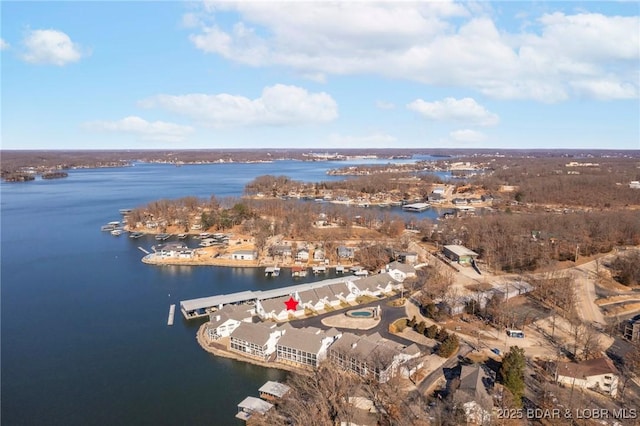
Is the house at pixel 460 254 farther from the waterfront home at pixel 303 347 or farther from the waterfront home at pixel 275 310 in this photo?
the waterfront home at pixel 303 347

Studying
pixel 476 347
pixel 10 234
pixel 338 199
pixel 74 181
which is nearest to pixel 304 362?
pixel 476 347

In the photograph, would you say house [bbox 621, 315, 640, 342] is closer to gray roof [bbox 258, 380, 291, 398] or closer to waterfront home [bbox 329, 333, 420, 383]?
waterfront home [bbox 329, 333, 420, 383]

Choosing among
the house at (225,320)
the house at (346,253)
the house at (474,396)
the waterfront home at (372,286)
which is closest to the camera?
the house at (474,396)

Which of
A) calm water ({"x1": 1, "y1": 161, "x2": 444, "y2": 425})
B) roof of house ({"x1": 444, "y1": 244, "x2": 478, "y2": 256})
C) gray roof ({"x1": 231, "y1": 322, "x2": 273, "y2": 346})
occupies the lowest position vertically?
calm water ({"x1": 1, "y1": 161, "x2": 444, "y2": 425})

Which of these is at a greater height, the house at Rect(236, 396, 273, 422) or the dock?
the dock

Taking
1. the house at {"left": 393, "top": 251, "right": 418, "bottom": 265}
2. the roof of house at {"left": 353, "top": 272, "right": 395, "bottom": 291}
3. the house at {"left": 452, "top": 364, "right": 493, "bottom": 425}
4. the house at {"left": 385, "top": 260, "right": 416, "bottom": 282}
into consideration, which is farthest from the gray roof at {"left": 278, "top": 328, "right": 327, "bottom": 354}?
the house at {"left": 393, "top": 251, "right": 418, "bottom": 265}

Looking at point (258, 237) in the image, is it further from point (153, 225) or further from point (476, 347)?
point (476, 347)

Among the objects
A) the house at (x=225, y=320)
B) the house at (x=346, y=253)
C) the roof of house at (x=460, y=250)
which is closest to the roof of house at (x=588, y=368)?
the house at (x=225, y=320)
